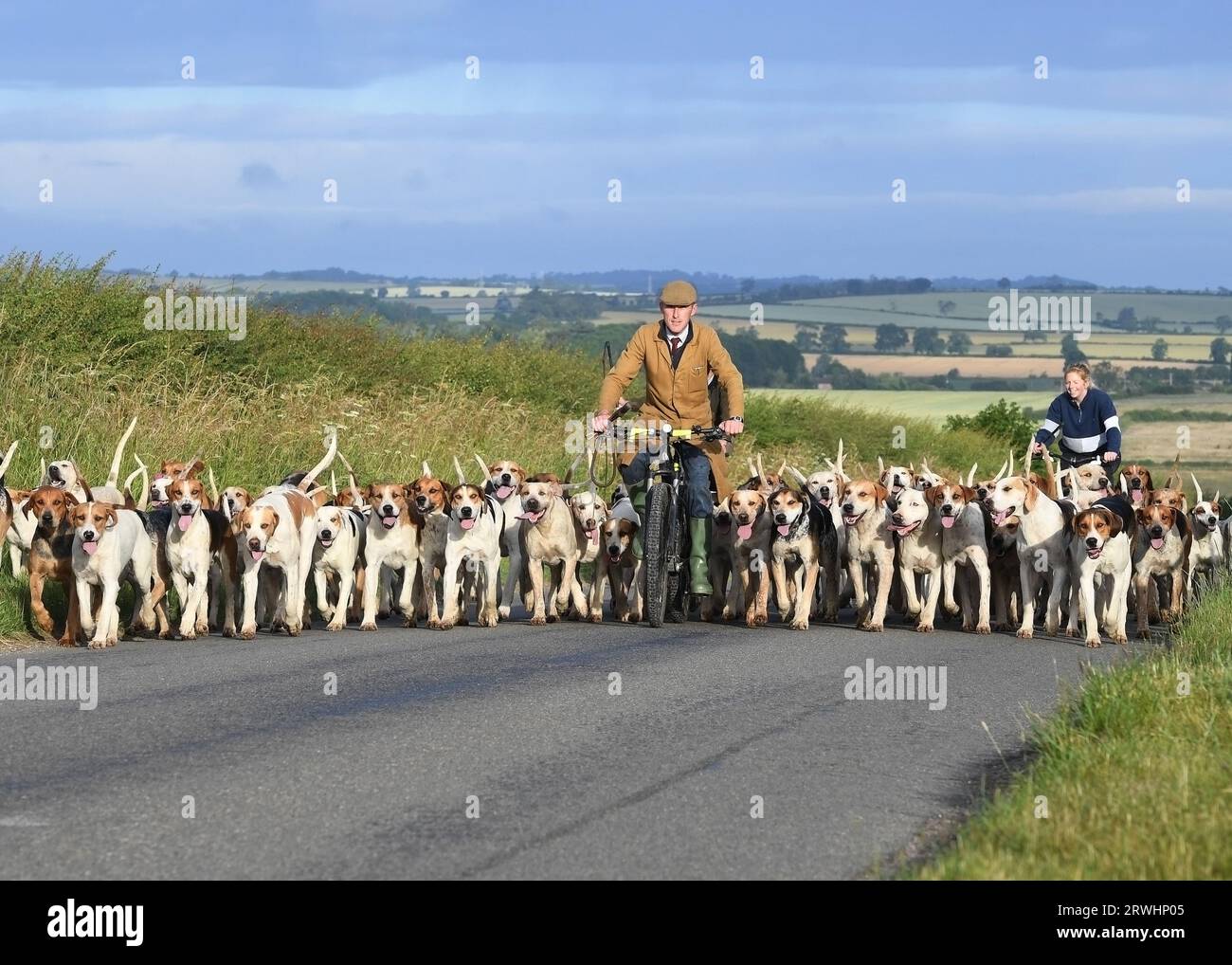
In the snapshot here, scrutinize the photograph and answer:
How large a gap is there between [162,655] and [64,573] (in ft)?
3.73

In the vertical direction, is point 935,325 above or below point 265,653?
above

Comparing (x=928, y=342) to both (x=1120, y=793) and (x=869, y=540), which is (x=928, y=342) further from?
(x=1120, y=793)

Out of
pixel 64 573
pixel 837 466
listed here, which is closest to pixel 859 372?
pixel 837 466

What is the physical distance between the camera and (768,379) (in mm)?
68188

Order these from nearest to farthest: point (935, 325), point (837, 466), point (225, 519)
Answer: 1. point (225, 519)
2. point (837, 466)
3. point (935, 325)

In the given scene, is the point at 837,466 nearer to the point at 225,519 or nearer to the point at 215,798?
the point at 225,519

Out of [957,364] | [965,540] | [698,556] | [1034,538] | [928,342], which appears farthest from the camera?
[928,342]

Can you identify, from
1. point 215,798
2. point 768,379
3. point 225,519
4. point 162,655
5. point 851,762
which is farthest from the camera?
point 768,379

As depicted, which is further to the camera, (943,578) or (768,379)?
(768,379)

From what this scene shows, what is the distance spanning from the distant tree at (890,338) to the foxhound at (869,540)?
63.1m

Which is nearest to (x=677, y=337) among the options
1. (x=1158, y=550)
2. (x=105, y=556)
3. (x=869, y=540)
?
(x=869, y=540)

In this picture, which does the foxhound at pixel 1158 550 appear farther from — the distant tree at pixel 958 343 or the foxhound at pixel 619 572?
the distant tree at pixel 958 343

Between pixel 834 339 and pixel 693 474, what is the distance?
6441 cm

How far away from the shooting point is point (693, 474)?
15.6 m
